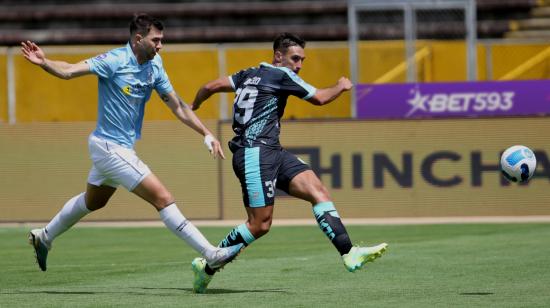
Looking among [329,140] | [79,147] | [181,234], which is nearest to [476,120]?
[329,140]

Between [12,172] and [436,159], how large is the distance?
6.77m

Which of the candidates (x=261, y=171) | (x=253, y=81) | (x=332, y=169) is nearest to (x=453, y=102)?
(x=332, y=169)

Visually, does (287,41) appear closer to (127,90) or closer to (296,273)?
(127,90)

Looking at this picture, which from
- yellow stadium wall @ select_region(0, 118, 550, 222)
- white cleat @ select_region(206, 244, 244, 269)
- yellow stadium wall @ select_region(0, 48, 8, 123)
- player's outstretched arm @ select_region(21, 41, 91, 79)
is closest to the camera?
→ player's outstretched arm @ select_region(21, 41, 91, 79)

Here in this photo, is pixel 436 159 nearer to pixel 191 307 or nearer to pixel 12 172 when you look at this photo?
pixel 12 172

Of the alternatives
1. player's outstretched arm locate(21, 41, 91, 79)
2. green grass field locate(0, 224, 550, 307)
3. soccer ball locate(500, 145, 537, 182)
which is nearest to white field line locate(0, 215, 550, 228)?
green grass field locate(0, 224, 550, 307)

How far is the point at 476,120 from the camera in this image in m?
18.7

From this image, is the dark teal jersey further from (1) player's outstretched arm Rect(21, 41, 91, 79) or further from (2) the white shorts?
(1) player's outstretched arm Rect(21, 41, 91, 79)

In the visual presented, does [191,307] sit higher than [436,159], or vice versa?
[191,307]

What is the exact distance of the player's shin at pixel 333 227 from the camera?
31.1 feet

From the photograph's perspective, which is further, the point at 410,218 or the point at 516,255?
the point at 410,218

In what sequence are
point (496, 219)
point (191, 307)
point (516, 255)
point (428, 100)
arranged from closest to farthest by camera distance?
1. point (191, 307)
2. point (516, 255)
3. point (496, 219)
4. point (428, 100)

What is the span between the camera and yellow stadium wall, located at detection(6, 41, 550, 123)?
1964 centimetres

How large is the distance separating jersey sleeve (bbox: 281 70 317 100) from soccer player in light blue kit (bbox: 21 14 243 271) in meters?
0.74
